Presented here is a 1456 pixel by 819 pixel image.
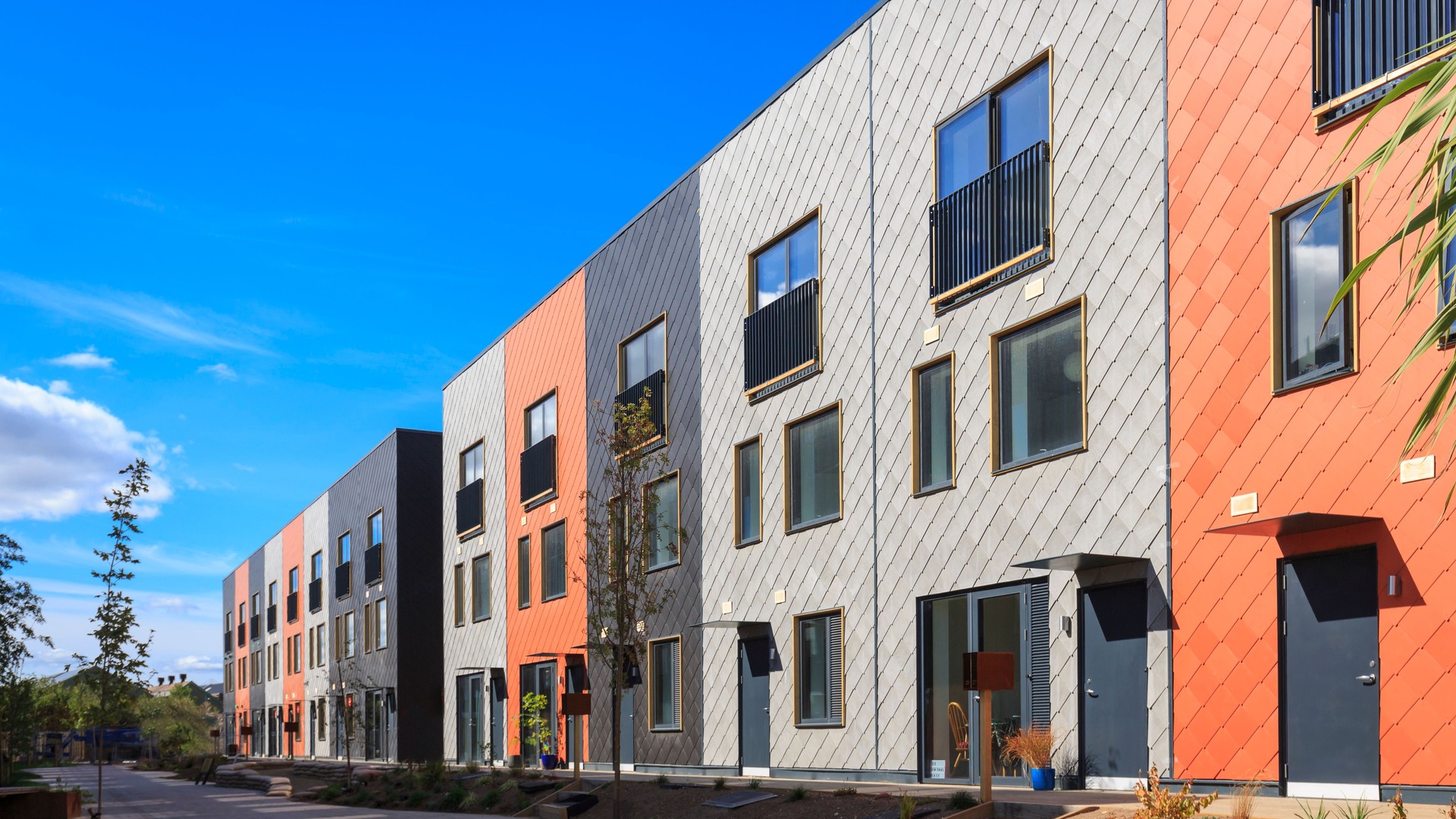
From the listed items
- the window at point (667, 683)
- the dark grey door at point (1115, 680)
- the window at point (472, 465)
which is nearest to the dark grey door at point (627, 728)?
the window at point (667, 683)

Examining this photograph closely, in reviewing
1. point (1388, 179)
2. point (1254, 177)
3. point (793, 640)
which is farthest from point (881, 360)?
point (1388, 179)

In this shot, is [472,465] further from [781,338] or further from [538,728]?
[781,338]

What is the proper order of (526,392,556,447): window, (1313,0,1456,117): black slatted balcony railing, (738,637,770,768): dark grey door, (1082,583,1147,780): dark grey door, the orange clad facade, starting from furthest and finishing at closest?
1. (526,392,556,447): window
2. (738,637,770,768): dark grey door
3. (1082,583,1147,780): dark grey door
4. (1313,0,1456,117): black slatted balcony railing
5. the orange clad facade

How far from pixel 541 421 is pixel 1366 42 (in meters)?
22.5

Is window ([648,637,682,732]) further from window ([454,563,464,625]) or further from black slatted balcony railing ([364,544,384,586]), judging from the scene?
black slatted balcony railing ([364,544,384,586])

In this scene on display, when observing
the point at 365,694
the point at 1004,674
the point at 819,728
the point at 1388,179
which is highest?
the point at 1388,179

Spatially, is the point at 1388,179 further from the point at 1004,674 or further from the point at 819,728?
the point at 819,728

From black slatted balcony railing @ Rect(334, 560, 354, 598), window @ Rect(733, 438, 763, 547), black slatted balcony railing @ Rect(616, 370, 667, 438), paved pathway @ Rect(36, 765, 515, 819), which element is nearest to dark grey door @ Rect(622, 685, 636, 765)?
paved pathway @ Rect(36, 765, 515, 819)

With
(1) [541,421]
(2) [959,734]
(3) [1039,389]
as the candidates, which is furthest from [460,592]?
(3) [1039,389]

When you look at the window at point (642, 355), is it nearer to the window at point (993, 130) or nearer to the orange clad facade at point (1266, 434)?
the window at point (993, 130)

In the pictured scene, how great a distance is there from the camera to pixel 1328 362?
12344mm

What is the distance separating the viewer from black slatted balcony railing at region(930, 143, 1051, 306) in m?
16.1

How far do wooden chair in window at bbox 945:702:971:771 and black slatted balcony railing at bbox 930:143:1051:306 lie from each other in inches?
200

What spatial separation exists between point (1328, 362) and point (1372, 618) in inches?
89.9
